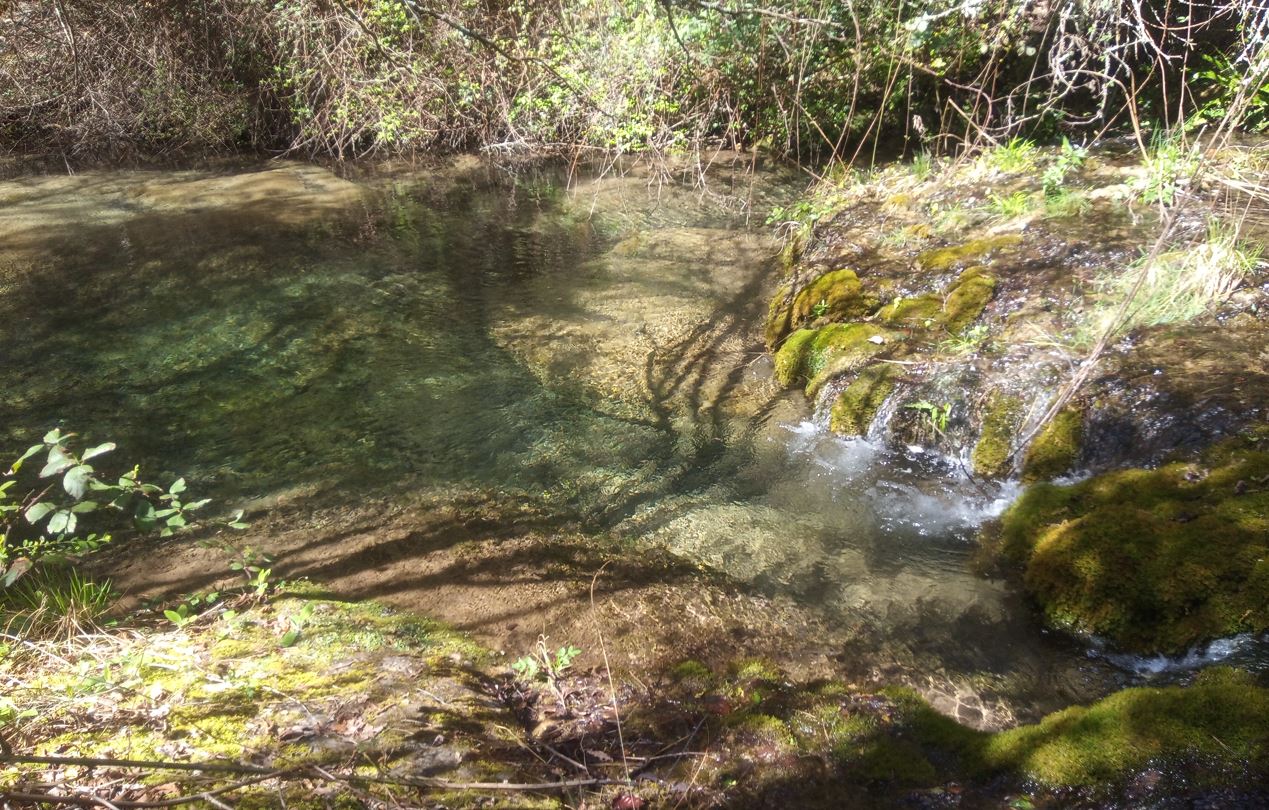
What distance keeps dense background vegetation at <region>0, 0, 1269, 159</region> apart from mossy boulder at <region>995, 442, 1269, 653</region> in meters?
4.64

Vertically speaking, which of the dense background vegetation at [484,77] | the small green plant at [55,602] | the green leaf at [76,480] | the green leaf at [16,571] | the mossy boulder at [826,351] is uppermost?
the dense background vegetation at [484,77]

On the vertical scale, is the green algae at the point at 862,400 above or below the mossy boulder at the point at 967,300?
below

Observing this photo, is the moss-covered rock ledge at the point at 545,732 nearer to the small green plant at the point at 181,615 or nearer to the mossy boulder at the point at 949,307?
the small green plant at the point at 181,615

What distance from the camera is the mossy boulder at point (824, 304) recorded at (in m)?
6.04

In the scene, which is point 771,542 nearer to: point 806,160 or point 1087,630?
point 1087,630

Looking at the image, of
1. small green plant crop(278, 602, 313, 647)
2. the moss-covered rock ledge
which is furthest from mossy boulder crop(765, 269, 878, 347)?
small green plant crop(278, 602, 313, 647)

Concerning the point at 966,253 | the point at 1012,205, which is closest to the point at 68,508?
the point at 966,253

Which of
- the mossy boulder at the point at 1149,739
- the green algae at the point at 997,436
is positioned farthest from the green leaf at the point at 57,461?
the green algae at the point at 997,436

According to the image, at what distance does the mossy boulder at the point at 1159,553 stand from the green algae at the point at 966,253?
2.68m

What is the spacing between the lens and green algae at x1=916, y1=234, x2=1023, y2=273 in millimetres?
5887

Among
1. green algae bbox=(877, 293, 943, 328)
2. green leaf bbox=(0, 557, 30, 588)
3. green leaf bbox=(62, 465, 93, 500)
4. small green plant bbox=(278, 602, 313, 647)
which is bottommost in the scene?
small green plant bbox=(278, 602, 313, 647)

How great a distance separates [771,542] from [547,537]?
1315 millimetres

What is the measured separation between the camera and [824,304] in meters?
6.15

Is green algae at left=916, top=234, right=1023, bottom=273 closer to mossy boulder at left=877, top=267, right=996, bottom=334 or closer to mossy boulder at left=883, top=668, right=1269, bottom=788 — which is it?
mossy boulder at left=877, top=267, right=996, bottom=334
